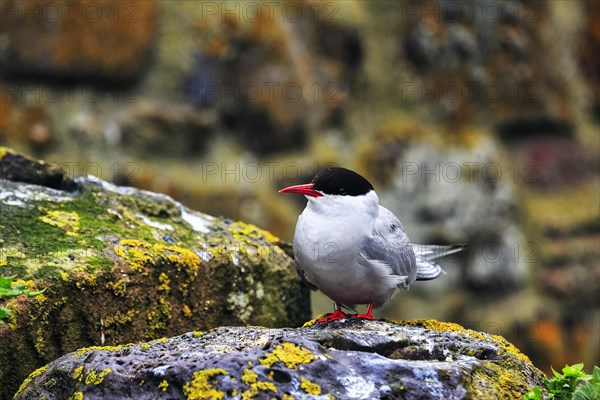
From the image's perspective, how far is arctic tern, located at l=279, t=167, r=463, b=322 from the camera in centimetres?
380

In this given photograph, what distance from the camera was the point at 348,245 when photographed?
3791 millimetres

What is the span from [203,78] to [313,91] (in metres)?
0.69

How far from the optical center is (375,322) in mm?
3598

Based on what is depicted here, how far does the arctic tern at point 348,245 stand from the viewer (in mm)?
3799

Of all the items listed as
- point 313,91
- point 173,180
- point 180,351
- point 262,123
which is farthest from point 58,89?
point 180,351

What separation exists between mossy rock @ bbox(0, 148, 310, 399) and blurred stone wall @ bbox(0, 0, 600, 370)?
473 mm

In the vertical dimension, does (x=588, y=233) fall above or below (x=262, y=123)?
below

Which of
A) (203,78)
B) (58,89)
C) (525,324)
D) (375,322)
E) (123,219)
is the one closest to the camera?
(375,322)

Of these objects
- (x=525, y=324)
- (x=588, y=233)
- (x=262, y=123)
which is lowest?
(x=525, y=324)

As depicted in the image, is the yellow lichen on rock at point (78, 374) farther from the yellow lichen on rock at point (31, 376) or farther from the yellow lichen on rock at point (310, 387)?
the yellow lichen on rock at point (310, 387)

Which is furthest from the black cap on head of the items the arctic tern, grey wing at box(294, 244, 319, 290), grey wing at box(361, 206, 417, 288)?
grey wing at box(294, 244, 319, 290)

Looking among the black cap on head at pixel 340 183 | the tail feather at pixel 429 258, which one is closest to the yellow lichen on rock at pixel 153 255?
the black cap on head at pixel 340 183

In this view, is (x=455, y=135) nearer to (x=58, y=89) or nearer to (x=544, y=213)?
(x=544, y=213)

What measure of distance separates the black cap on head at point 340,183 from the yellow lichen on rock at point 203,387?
147 cm
